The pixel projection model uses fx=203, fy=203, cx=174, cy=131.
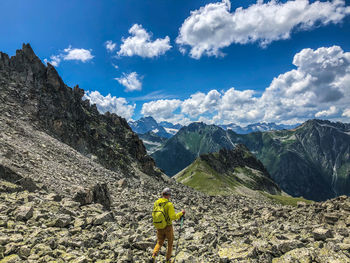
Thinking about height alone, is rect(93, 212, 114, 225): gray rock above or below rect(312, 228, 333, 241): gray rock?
above

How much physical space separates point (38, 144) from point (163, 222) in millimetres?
35689

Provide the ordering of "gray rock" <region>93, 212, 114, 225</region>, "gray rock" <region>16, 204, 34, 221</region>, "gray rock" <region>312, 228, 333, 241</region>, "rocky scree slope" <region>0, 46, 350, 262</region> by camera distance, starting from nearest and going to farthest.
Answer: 1. "rocky scree slope" <region>0, 46, 350, 262</region>
2. "gray rock" <region>16, 204, 34, 221</region>
3. "gray rock" <region>312, 228, 333, 241</region>
4. "gray rock" <region>93, 212, 114, 225</region>

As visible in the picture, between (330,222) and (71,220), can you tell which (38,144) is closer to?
Answer: (71,220)

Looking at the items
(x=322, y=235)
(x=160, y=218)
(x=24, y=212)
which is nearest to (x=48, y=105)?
(x=24, y=212)

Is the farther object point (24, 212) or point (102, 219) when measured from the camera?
point (102, 219)

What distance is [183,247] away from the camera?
15.6 metres

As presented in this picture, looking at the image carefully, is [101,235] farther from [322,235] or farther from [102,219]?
[322,235]

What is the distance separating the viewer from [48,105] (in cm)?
6059

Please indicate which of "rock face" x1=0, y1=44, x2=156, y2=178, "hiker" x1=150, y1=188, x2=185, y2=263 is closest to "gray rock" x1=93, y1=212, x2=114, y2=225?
"hiker" x1=150, y1=188, x2=185, y2=263

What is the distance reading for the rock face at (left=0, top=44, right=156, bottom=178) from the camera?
52.2 m

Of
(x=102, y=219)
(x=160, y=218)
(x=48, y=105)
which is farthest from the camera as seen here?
(x=48, y=105)

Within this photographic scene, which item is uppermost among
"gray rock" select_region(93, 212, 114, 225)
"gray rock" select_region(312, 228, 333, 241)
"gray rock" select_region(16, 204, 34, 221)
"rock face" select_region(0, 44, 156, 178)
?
"rock face" select_region(0, 44, 156, 178)

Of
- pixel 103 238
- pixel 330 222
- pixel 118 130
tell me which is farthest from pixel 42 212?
pixel 118 130

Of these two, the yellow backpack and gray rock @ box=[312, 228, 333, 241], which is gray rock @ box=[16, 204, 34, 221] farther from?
gray rock @ box=[312, 228, 333, 241]
